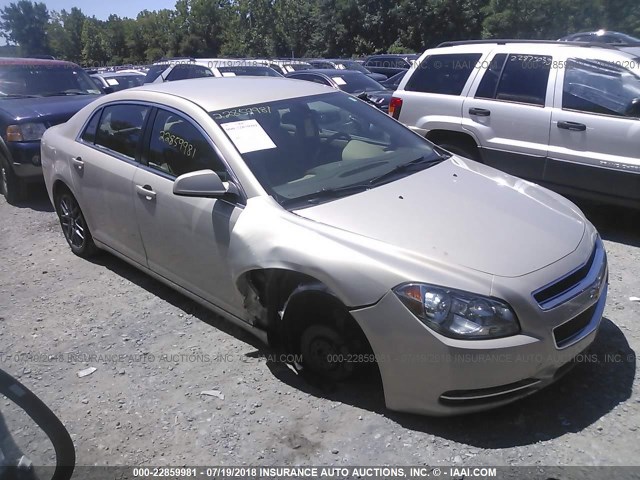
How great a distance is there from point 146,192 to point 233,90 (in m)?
0.95

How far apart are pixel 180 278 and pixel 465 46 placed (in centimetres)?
445

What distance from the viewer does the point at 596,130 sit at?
5.32 metres

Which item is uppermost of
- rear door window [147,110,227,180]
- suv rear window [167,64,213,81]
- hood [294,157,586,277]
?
suv rear window [167,64,213,81]

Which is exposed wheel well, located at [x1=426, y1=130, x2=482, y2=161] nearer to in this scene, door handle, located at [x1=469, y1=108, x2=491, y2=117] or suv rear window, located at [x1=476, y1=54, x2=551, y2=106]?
door handle, located at [x1=469, y1=108, x2=491, y2=117]

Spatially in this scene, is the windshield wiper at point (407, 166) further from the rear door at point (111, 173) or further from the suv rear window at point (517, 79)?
the suv rear window at point (517, 79)

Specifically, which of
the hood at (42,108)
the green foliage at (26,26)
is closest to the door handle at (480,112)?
the hood at (42,108)

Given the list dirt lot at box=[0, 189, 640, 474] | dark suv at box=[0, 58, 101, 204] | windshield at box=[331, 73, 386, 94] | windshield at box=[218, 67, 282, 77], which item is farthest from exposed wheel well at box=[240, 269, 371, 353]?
windshield at box=[331, 73, 386, 94]

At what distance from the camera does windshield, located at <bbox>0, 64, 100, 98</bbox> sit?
8.11 metres

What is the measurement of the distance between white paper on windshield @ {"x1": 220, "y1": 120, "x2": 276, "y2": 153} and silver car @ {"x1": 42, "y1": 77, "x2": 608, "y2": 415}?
0.01 meters

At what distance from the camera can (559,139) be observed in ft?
18.4

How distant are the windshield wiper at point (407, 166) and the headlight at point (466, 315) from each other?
114 centimetres

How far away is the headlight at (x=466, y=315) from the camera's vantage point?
2.58m

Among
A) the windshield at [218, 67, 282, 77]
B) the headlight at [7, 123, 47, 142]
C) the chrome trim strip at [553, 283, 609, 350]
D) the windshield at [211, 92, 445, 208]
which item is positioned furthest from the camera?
the windshield at [218, 67, 282, 77]

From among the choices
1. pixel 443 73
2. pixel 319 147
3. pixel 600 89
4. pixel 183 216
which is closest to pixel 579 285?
pixel 319 147
